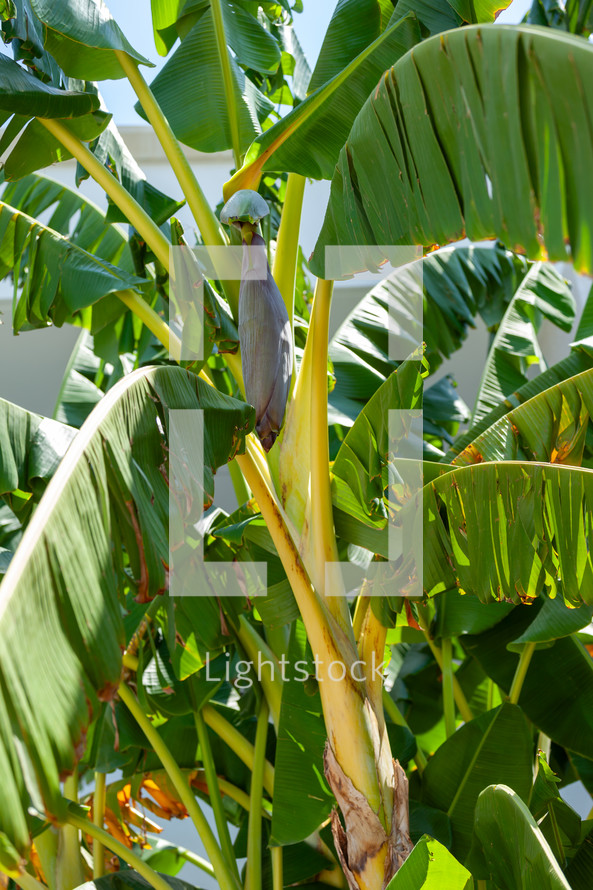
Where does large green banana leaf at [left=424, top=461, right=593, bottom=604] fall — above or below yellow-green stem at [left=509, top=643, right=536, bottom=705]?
above

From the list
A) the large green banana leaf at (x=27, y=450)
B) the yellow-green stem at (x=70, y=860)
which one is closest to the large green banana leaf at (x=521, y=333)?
the large green banana leaf at (x=27, y=450)

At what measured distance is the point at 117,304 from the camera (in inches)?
80.8

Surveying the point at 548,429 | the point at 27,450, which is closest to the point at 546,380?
the point at 548,429

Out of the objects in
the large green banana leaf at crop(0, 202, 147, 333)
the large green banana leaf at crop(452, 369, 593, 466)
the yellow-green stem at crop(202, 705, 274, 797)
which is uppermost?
the large green banana leaf at crop(0, 202, 147, 333)

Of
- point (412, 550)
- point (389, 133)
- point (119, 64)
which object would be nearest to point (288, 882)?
point (412, 550)

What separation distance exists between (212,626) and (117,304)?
2.94 feet

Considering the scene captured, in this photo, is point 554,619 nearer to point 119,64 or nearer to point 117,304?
point 117,304

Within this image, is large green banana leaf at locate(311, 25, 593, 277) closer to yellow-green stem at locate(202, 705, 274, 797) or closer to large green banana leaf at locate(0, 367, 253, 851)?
large green banana leaf at locate(0, 367, 253, 851)

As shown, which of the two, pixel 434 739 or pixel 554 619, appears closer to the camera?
pixel 554 619

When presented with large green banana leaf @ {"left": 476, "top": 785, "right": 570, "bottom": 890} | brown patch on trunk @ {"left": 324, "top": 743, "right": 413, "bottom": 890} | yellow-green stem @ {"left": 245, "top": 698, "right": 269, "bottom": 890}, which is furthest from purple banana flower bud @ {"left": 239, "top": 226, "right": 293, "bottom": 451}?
yellow-green stem @ {"left": 245, "top": 698, "right": 269, "bottom": 890}

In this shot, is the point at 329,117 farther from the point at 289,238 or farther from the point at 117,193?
the point at 117,193

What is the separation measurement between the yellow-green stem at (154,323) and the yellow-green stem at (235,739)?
1004 millimetres

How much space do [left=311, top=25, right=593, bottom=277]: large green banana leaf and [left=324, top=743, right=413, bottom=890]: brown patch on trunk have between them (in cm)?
93

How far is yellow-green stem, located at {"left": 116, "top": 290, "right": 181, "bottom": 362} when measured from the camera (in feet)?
5.56
